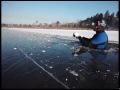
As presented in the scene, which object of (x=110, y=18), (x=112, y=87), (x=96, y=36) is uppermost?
(x=110, y=18)

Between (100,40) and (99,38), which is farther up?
(99,38)

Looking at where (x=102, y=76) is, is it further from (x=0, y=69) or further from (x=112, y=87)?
(x=0, y=69)

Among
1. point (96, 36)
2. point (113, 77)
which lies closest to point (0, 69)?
point (113, 77)

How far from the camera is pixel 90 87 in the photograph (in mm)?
3770

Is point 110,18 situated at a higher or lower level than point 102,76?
higher

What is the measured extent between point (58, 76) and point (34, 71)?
0.78 metres

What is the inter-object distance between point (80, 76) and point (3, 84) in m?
2.05

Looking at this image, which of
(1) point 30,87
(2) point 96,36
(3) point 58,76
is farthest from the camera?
(2) point 96,36

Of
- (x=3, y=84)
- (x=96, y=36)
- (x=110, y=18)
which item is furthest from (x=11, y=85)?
(x=110, y=18)

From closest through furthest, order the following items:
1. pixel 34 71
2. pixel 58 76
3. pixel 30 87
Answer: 1. pixel 30 87
2. pixel 58 76
3. pixel 34 71

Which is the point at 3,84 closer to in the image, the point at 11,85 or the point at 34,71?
the point at 11,85

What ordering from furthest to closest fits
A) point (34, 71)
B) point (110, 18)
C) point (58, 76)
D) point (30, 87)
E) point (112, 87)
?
→ point (110, 18) → point (34, 71) → point (58, 76) → point (112, 87) → point (30, 87)

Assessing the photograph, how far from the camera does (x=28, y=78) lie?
4082 mm

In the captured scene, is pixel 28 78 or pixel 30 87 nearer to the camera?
pixel 30 87
